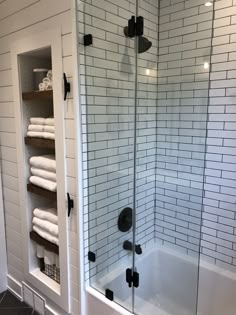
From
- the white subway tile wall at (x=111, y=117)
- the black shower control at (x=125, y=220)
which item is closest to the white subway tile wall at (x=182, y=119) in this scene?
the white subway tile wall at (x=111, y=117)

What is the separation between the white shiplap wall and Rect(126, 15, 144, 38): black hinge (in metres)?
0.45

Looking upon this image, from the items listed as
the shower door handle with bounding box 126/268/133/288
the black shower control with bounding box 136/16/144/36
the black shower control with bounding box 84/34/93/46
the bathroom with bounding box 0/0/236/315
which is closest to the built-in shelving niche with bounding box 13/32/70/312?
the bathroom with bounding box 0/0/236/315

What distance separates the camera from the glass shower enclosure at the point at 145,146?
1656mm

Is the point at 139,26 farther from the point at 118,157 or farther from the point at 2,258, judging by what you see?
the point at 2,258

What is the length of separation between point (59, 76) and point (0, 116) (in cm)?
80

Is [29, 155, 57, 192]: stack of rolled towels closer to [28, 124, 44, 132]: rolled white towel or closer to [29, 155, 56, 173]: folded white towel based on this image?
[29, 155, 56, 173]: folded white towel

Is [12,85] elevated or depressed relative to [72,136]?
elevated

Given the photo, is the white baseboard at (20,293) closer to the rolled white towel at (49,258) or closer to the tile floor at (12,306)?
the tile floor at (12,306)

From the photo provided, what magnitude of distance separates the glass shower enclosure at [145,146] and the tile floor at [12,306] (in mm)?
793

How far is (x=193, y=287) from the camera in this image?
2.04 meters

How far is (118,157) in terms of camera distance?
1.86 metres

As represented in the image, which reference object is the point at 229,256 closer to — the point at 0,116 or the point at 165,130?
the point at 165,130

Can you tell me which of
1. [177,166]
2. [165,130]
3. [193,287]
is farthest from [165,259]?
[165,130]

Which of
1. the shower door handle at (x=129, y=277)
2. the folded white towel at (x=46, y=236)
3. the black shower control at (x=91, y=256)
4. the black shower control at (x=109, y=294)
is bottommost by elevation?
the black shower control at (x=109, y=294)
